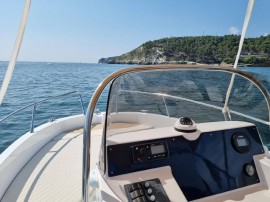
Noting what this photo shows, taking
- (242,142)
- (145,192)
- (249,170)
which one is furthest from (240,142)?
(145,192)

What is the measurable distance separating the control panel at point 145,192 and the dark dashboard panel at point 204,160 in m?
0.09

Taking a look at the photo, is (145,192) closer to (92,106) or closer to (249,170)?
(92,106)

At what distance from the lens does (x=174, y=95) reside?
1714 mm

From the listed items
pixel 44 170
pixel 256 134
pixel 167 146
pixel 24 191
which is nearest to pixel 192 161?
pixel 167 146

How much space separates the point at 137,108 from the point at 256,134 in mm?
757

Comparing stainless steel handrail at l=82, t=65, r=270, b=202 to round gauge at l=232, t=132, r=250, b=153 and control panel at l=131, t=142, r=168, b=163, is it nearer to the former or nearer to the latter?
control panel at l=131, t=142, r=168, b=163

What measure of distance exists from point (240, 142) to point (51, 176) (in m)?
1.70

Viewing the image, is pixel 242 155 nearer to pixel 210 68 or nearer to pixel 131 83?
pixel 210 68

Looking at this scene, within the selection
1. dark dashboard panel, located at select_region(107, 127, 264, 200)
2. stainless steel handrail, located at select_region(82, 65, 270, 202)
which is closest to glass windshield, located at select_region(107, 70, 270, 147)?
stainless steel handrail, located at select_region(82, 65, 270, 202)

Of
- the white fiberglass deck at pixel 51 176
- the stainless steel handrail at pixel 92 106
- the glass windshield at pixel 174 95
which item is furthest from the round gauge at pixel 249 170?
the white fiberglass deck at pixel 51 176

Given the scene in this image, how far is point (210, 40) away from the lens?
18.9 ft

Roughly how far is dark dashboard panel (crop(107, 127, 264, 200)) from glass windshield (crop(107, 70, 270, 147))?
0.18 m

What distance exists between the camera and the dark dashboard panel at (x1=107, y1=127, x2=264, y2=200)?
3.54ft

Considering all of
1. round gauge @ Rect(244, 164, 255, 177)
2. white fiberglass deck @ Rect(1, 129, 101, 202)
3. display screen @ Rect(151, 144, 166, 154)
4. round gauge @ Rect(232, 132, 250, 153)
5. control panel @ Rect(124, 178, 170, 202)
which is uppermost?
display screen @ Rect(151, 144, 166, 154)
